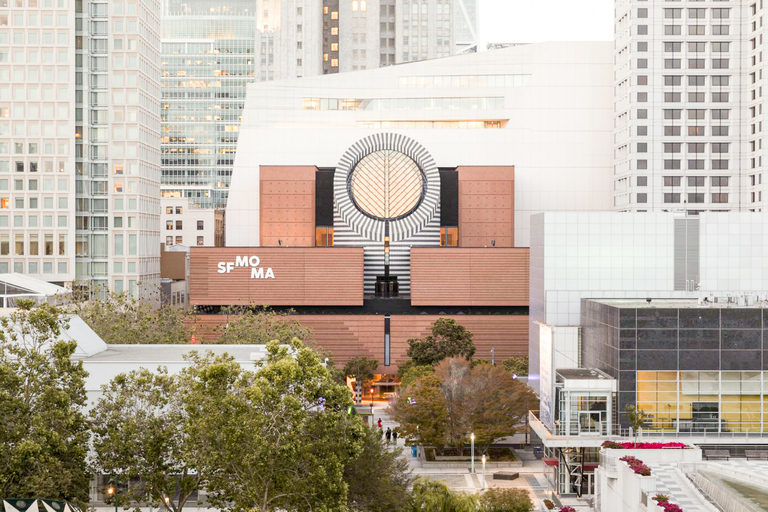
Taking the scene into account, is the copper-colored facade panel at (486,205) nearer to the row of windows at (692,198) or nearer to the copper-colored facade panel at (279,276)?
the row of windows at (692,198)

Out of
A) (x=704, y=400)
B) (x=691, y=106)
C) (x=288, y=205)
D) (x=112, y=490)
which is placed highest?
(x=691, y=106)

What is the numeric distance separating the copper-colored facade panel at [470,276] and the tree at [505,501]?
1806 inches

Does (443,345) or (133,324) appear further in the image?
(443,345)

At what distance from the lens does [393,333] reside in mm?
92750

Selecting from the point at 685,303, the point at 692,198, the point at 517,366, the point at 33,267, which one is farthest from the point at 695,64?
the point at 33,267

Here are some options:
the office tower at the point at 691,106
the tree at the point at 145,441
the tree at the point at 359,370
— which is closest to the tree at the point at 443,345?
the tree at the point at 359,370

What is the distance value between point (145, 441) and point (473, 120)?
81455 millimetres

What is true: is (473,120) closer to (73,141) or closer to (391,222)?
(391,222)

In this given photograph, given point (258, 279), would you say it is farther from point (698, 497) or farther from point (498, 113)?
point (698, 497)

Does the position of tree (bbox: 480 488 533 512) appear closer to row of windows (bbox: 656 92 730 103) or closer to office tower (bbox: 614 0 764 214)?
office tower (bbox: 614 0 764 214)

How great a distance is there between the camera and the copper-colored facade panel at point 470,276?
9344cm

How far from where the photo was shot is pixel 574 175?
370 feet

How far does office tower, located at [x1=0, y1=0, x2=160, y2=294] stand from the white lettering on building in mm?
18518

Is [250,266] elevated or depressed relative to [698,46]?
depressed
